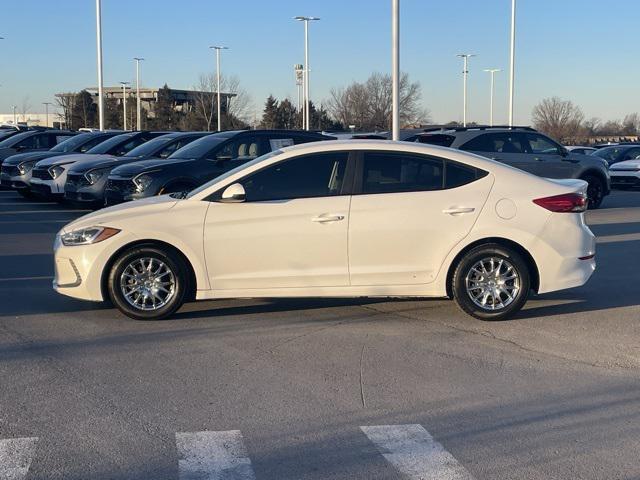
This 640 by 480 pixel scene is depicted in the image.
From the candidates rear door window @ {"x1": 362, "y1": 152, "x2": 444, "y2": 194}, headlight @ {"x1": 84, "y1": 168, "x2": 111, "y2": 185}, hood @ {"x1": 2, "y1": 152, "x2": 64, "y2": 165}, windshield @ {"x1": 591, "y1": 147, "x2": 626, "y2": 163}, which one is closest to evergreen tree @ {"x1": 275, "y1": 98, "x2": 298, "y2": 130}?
windshield @ {"x1": 591, "y1": 147, "x2": 626, "y2": 163}

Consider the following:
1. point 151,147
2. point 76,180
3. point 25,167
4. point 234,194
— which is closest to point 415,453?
point 234,194

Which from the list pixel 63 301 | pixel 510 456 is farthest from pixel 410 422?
pixel 63 301

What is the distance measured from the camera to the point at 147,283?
8.02m

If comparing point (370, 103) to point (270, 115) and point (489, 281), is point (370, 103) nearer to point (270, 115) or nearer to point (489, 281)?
point (270, 115)

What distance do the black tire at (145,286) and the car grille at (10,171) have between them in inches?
558

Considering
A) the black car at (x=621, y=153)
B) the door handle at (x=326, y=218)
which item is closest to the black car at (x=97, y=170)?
the door handle at (x=326, y=218)

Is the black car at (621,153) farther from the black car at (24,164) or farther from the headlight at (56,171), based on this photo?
the headlight at (56,171)

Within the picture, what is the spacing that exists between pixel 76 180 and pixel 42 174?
2318 millimetres

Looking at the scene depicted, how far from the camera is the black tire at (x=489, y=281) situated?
26.6 ft

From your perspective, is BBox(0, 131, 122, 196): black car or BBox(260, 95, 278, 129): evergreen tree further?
BBox(260, 95, 278, 129): evergreen tree

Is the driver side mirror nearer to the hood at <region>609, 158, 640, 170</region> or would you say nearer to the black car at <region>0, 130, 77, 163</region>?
the black car at <region>0, 130, 77, 163</region>

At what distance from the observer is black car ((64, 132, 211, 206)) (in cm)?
1672

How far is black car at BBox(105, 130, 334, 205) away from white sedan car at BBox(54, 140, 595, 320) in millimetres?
5988

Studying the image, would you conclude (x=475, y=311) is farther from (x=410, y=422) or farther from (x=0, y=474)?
(x=0, y=474)
